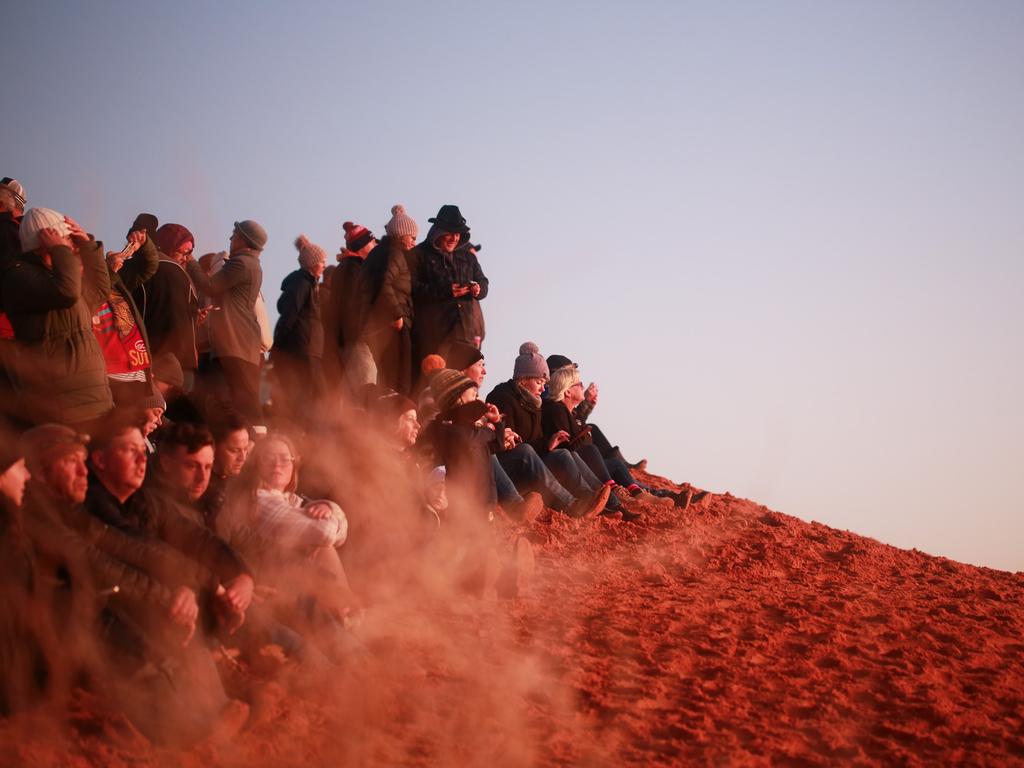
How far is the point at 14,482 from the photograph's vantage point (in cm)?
451

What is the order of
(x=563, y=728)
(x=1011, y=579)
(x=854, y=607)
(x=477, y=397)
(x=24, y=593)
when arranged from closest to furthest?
1. (x=24, y=593)
2. (x=563, y=728)
3. (x=854, y=607)
4. (x=477, y=397)
5. (x=1011, y=579)

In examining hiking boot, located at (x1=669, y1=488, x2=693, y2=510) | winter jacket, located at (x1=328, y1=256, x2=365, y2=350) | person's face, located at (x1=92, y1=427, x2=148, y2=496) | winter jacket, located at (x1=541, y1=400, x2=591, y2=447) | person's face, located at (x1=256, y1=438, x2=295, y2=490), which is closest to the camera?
person's face, located at (x1=92, y1=427, x2=148, y2=496)

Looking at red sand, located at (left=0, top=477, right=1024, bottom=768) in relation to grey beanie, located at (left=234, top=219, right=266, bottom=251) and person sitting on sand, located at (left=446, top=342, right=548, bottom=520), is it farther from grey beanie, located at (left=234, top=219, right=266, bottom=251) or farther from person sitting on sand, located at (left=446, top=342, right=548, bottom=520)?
grey beanie, located at (left=234, top=219, right=266, bottom=251)

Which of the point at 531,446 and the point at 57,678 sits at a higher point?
the point at 531,446

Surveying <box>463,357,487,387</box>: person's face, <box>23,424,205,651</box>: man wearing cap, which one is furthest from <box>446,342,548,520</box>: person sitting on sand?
<box>23,424,205,651</box>: man wearing cap

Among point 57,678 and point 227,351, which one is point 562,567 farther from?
point 57,678

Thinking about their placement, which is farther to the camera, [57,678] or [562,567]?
[562,567]

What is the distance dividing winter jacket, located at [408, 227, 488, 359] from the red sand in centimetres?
220

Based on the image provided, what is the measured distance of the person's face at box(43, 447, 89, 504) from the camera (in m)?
4.74

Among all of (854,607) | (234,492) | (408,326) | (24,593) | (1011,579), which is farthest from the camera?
(1011,579)

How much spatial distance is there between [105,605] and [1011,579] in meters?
9.62

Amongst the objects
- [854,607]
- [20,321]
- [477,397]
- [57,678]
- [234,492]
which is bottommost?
[57,678]

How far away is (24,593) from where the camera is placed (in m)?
4.47

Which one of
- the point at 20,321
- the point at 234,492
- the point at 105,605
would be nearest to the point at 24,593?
the point at 105,605
